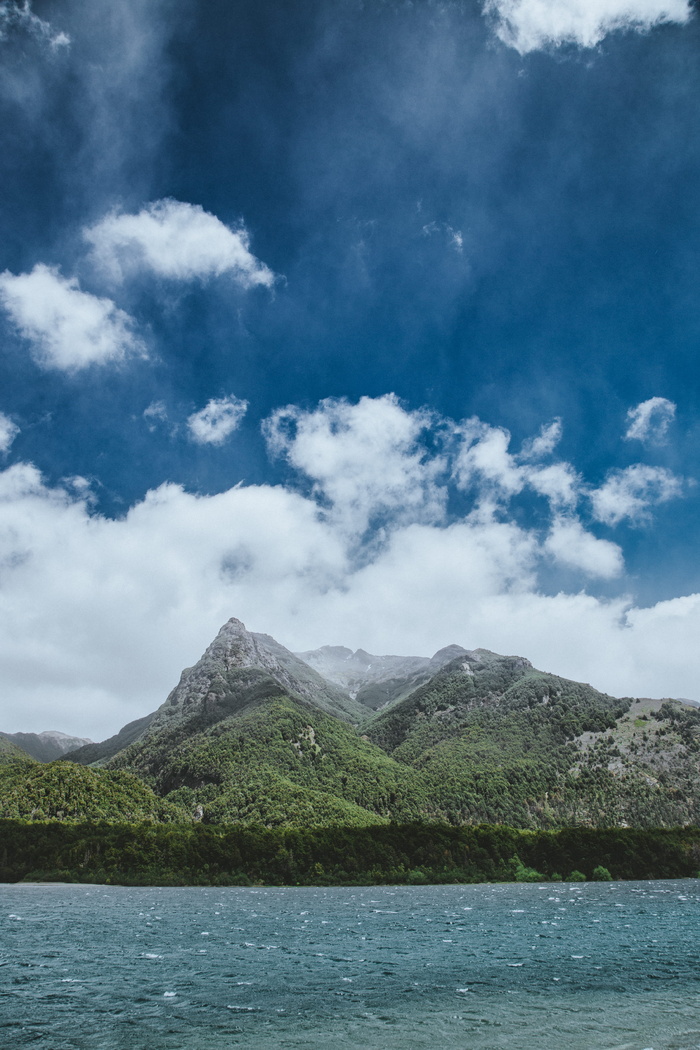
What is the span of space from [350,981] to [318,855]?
124951mm

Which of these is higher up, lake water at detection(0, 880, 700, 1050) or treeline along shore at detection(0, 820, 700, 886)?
lake water at detection(0, 880, 700, 1050)

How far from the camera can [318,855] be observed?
14712 cm

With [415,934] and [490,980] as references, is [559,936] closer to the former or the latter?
[415,934]

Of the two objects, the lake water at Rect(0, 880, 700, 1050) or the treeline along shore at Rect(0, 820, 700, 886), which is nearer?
the lake water at Rect(0, 880, 700, 1050)

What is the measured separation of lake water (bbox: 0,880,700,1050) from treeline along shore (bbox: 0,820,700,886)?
75.5 meters

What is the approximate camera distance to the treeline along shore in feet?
472

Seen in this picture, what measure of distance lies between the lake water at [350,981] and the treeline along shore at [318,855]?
2973 inches

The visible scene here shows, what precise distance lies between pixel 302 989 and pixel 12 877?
14721 cm

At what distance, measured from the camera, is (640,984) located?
3397 cm

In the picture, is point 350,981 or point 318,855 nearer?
point 350,981

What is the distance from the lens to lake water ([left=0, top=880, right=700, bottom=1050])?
77.0 ft

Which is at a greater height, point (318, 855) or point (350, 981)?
point (350, 981)

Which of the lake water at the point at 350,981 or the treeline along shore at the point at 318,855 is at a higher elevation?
the lake water at the point at 350,981

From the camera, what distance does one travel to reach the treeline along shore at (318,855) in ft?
472
